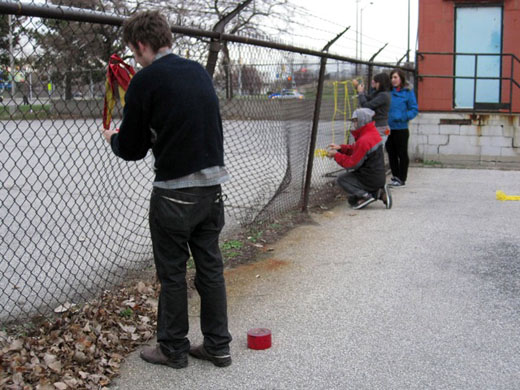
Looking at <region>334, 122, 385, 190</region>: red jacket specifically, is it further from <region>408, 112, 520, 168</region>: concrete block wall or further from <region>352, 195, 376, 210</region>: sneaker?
<region>408, 112, 520, 168</region>: concrete block wall

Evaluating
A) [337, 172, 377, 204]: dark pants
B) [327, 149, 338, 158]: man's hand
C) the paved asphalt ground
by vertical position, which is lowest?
the paved asphalt ground

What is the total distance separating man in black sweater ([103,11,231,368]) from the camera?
11.0 feet

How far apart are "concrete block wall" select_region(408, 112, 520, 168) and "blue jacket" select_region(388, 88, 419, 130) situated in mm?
3558

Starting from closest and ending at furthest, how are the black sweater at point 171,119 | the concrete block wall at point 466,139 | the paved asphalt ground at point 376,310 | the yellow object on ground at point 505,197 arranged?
the black sweater at point 171,119 → the paved asphalt ground at point 376,310 → the yellow object on ground at point 505,197 → the concrete block wall at point 466,139

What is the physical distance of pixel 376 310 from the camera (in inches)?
183

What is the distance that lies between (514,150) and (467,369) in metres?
10.2

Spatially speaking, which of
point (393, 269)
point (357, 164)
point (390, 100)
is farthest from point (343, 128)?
point (393, 269)

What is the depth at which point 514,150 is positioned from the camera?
12.9 m

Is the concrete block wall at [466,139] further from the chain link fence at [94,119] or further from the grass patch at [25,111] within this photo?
the grass patch at [25,111]

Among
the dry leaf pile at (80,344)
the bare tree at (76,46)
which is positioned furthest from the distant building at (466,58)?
the dry leaf pile at (80,344)

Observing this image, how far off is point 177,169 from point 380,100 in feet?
19.8

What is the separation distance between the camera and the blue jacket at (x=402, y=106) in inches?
386

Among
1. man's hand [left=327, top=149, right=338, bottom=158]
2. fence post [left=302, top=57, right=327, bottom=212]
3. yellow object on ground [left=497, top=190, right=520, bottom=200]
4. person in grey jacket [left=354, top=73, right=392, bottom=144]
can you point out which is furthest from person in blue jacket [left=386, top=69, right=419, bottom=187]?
fence post [left=302, top=57, right=327, bottom=212]

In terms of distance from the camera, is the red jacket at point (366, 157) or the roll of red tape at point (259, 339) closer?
the roll of red tape at point (259, 339)
